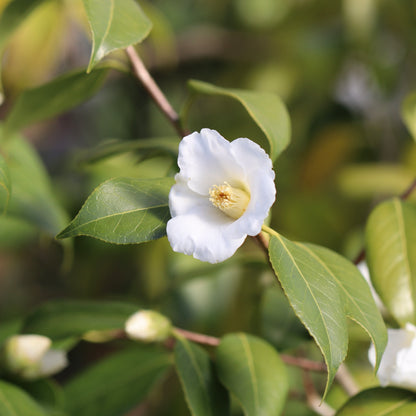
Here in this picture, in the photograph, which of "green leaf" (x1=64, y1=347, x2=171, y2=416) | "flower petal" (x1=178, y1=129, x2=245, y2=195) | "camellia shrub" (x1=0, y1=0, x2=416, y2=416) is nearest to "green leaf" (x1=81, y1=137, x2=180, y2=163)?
"camellia shrub" (x1=0, y1=0, x2=416, y2=416)

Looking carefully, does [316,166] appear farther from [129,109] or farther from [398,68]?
[129,109]

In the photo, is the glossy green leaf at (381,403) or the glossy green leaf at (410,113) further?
the glossy green leaf at (410,113)

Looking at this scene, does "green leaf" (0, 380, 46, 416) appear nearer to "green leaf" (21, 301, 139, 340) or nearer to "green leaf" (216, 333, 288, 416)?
"green leaf" (21, 301, 139, 340)

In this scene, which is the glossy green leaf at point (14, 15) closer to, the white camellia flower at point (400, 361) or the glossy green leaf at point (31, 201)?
the glossy green leaf at point (31, 201)

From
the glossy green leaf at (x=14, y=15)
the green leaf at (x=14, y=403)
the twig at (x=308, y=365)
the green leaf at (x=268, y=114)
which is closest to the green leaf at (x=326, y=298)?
the green leaf at (x=268, y=114)

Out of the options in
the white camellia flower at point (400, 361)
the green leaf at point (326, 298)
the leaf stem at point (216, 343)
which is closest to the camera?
the green leaf at point (326, 298)

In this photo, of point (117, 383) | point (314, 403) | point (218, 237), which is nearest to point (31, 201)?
point (117, 383)

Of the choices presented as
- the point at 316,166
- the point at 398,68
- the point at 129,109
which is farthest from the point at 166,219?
the point at 129,109
